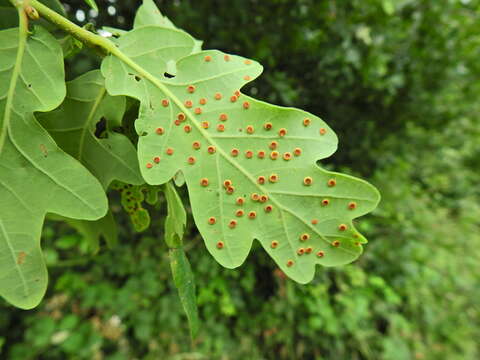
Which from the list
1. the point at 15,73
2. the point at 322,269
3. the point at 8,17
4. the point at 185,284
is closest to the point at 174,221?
the point at 185,284

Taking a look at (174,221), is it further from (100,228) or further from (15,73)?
(15,73)

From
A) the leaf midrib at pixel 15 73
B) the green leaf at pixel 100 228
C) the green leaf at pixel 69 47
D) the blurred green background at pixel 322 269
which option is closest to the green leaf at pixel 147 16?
the green leaf at pixel 69 47

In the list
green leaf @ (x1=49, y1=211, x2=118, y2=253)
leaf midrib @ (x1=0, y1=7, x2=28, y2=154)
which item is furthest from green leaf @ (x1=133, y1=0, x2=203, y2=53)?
green leaf @ (x1=49, y1=211, x2=118, y2=253)

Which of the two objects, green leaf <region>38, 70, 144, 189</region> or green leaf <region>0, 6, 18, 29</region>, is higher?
green leaf <region>0, 6, 18, 29</region>

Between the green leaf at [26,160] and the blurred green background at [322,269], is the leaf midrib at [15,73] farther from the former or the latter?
the blurred green background at [322,269]

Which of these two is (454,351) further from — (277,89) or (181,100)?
Result: (181,100)

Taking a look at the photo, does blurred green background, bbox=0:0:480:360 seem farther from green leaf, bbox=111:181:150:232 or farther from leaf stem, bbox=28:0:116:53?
leaf stem, bbox=28:0:116:53
